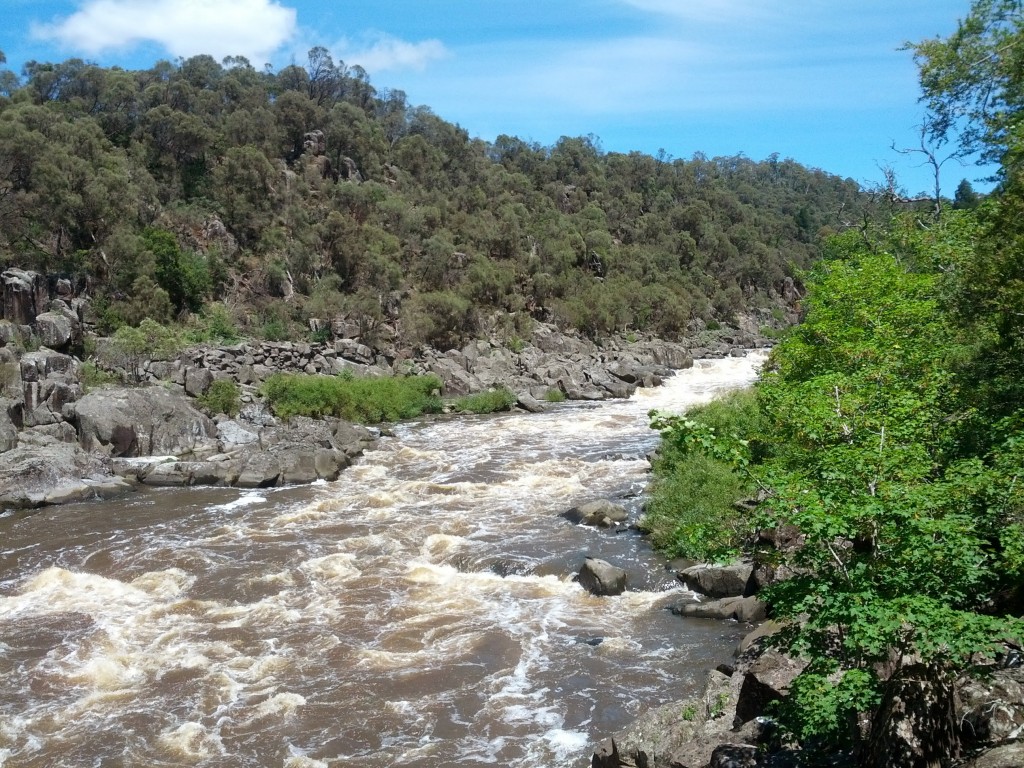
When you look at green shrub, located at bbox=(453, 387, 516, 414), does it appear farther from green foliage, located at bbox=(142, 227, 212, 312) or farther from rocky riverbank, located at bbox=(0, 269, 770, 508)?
green foliage, located at bbox=(142, 227, 212, 312)

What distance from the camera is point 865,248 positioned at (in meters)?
A: 27.0

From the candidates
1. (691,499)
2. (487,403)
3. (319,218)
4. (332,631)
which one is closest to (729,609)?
(691,499)

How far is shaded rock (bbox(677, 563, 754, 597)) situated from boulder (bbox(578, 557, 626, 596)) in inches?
58.6

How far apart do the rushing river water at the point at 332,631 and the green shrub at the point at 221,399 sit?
8589 mm

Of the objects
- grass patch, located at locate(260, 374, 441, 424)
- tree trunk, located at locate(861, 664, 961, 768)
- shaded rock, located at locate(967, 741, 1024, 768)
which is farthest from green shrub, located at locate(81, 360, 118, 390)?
shaded rock, located at locate(967, 741, 1024, 768)

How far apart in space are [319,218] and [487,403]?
35.7 m

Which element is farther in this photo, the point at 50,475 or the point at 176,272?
the point at 176,272

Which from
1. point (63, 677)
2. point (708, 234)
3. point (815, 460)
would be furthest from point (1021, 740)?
point (708, 234)

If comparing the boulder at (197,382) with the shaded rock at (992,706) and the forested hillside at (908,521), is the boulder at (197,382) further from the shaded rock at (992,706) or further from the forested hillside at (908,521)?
the shaded rock at (992,706)

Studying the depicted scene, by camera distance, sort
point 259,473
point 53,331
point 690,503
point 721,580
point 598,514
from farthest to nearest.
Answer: point 53,331 < point 259,473 < point 598,514 < point 690,503 < point 721,580

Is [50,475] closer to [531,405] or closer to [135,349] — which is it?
[135,349]

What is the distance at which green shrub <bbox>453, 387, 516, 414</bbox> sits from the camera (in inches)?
1598

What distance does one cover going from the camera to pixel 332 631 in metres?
14.7

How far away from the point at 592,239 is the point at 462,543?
69.2 m
